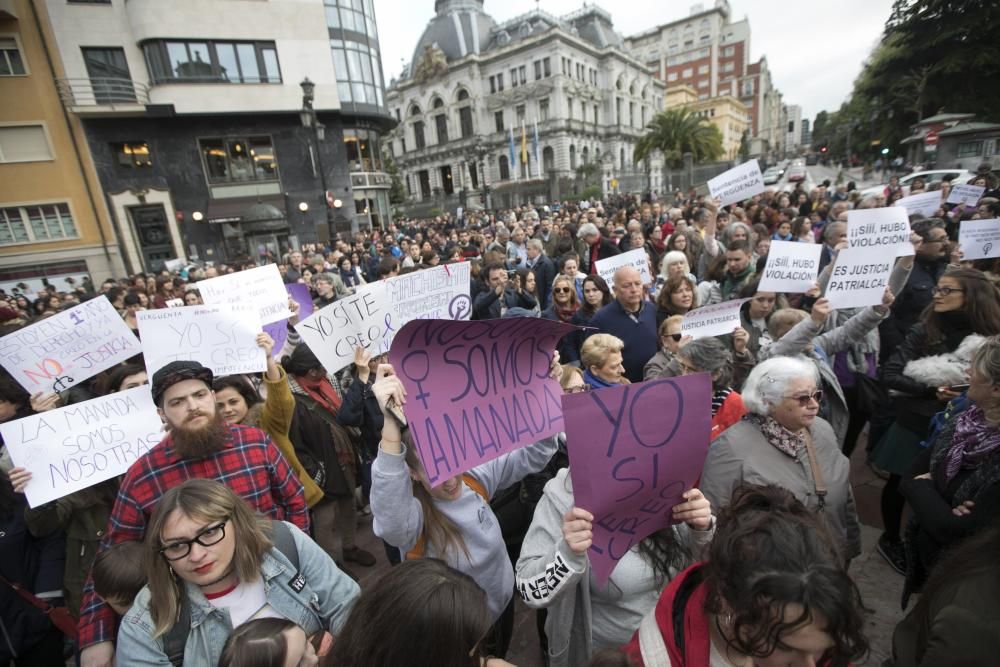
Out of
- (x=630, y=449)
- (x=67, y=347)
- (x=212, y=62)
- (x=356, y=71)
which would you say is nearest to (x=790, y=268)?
(x=630, y=449)

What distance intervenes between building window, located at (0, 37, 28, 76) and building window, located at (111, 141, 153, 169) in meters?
3.77

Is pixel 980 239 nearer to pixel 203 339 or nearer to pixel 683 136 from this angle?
pixel 203 339

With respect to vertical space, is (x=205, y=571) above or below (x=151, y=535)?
below

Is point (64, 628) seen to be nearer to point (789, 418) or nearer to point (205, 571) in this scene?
point (205, 571)

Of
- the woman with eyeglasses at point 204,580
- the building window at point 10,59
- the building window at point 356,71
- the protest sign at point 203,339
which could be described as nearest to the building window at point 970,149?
the protest sign at point 203,339

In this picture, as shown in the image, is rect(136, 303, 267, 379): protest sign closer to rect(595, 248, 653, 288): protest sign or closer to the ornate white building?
rect(595, 248, 653, 288): protest sign

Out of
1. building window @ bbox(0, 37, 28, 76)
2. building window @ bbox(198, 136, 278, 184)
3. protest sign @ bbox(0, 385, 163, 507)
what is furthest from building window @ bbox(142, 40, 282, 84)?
protest sign @ bbox(0, 385, 163, 507)

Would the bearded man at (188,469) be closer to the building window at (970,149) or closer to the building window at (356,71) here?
the building window at (970,149)

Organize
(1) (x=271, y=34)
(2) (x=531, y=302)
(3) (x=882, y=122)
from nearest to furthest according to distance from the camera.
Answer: (2) (x=531, y=302)
(1) (x=271, y=34)
(3) (x=882, y=122)

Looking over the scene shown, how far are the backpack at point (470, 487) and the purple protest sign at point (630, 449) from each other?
693mm

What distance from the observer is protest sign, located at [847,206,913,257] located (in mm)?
3754

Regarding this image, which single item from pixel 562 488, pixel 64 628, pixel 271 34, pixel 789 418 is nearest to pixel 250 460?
pixel 64 628

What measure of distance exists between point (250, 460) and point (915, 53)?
137 feet

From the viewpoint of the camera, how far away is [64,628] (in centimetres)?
238
